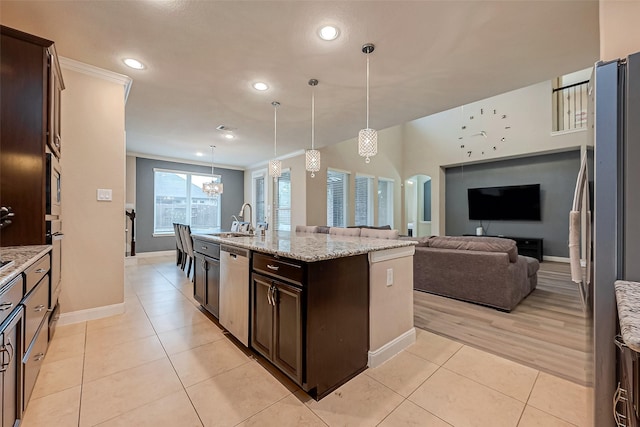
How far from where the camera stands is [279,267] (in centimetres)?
173

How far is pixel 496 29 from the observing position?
2.06 meters

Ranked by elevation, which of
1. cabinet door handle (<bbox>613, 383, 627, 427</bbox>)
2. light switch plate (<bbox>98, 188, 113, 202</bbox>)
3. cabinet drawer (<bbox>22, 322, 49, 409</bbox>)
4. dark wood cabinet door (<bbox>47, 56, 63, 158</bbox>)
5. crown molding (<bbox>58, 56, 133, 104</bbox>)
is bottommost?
cabinet drawer (<bbox>22, 322, 49, 409</bbox>)

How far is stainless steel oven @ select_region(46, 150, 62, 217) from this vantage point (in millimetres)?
2072

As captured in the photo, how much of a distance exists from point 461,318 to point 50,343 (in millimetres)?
3827

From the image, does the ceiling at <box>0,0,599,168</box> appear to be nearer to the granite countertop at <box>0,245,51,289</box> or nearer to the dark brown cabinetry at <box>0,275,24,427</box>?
the granite countertop at <box>0,245,51,289</box>

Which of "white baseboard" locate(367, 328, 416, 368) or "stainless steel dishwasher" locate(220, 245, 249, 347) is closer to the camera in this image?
"white baseboard" locate(367, 328, 416, 368)

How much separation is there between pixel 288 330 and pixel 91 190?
2612 millimetres

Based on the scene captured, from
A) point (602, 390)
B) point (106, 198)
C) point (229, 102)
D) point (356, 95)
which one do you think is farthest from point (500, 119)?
point (106, 198)

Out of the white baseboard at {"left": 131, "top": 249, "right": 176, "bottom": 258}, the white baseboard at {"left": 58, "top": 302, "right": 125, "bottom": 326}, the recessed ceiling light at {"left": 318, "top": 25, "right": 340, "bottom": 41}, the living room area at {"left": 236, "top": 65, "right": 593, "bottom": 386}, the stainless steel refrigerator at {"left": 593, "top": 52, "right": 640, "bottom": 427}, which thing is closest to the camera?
the stainless steel refrigerator at {"left": 593, "top": 52, "right": 640, "bottom": 427}

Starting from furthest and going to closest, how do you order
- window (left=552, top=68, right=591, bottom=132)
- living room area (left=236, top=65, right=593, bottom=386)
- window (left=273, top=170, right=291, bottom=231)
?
window (left=273, top=170, right=291, bottom=231)
window (left=552, top=68, right=591, bottom=132)
living room area (left=236, top=65, right=593, bottom=386)

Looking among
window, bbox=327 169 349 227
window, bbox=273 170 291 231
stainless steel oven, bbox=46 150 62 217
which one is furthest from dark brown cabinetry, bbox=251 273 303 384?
window, bbox=327 169 349 227

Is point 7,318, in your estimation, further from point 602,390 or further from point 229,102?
point 229,102

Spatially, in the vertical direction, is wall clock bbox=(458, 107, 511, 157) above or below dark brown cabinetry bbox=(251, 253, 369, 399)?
above

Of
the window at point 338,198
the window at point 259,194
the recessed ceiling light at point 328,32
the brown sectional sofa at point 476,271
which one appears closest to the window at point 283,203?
the window at point 259,194
